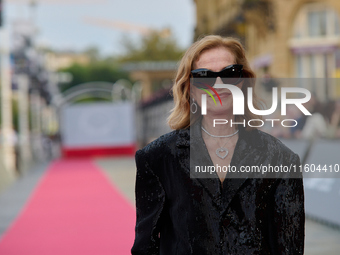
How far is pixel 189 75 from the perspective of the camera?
259cm

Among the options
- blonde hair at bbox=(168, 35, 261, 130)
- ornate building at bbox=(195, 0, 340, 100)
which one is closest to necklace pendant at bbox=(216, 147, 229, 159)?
blonde hair at bbox=(168, 35, 261, 130)

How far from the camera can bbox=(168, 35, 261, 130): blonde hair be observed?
8.36 ft

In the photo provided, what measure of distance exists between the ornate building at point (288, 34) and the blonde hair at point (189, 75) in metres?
17.5

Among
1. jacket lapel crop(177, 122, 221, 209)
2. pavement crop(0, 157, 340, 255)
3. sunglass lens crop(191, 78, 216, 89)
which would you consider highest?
sunglass lens crop(191, 78, 216, 89)

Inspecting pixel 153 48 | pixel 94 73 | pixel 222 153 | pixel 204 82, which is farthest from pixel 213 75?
pixel 94 73

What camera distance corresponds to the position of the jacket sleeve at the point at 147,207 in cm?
252

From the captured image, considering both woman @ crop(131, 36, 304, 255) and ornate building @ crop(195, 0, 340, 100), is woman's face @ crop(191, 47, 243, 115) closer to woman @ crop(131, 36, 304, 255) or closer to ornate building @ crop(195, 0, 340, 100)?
woman @ crop(131, 36, 304, 255)

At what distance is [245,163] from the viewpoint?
243 centimetres

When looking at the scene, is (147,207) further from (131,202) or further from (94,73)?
(94,73)

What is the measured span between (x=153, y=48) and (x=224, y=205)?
71.6m

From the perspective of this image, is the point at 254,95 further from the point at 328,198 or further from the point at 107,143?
the point at 107,143

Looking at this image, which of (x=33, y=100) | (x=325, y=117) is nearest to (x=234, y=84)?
(x=325, y=117)

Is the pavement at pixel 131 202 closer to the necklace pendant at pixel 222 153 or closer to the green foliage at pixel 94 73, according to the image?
the necklace pendant at pixel 222 153

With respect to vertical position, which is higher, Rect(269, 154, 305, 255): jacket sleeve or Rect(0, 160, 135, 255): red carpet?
Rect(269, 154, 305, 255): jacket sleeve
